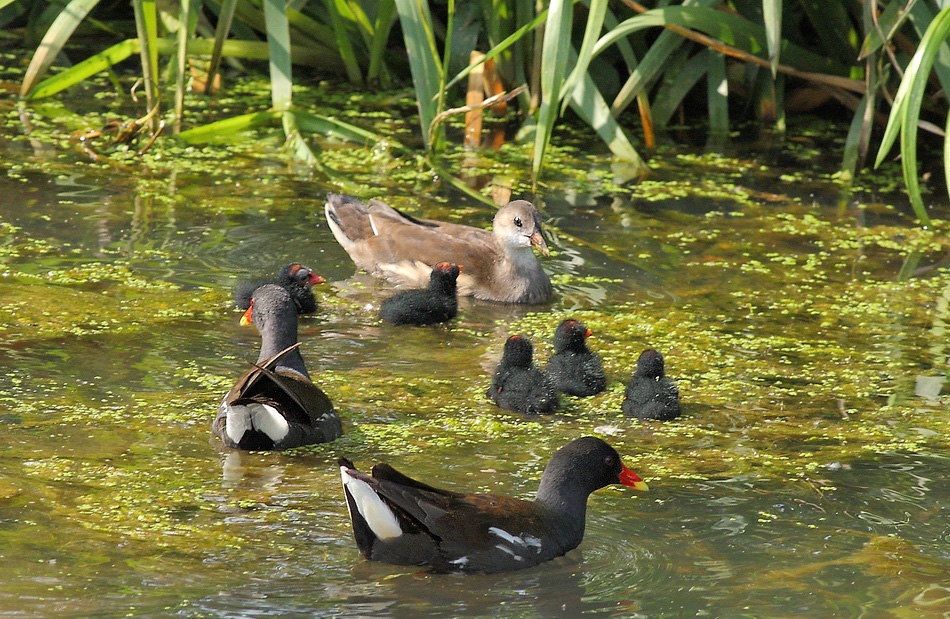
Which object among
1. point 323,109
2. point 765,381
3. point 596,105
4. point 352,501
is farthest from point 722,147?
point 352,501

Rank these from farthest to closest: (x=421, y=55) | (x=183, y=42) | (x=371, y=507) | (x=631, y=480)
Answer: (x=421, y=55) → (x=183, y=42) → (x=631, y=480) → (x=371, y=507)

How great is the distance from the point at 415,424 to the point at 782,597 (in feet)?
6.08

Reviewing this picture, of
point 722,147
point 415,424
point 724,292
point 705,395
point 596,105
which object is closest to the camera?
point 415,424

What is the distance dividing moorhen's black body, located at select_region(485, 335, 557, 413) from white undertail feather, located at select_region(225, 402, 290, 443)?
40.7 inches

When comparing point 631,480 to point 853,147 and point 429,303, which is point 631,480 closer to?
point 429,303

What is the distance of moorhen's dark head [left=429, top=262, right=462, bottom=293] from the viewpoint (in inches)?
280

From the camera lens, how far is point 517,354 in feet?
19.3

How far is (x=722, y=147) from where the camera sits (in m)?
10.6

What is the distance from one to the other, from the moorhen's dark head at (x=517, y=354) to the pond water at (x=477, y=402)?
0.21 metres

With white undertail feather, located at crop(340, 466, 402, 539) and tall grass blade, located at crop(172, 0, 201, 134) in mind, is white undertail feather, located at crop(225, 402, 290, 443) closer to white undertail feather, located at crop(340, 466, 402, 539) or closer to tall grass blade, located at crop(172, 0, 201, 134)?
white undertail feather, located at crop(340, 466, 402, 539)

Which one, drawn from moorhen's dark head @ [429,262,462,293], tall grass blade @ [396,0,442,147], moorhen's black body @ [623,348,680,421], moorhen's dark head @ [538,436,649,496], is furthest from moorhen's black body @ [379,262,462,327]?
moorhen's dark head @ [538,436,649,496]

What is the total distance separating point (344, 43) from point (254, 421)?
236 inches

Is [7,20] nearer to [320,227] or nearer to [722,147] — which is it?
[320,227]

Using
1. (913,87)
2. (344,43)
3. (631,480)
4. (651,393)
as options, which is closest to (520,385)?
(651,393)
